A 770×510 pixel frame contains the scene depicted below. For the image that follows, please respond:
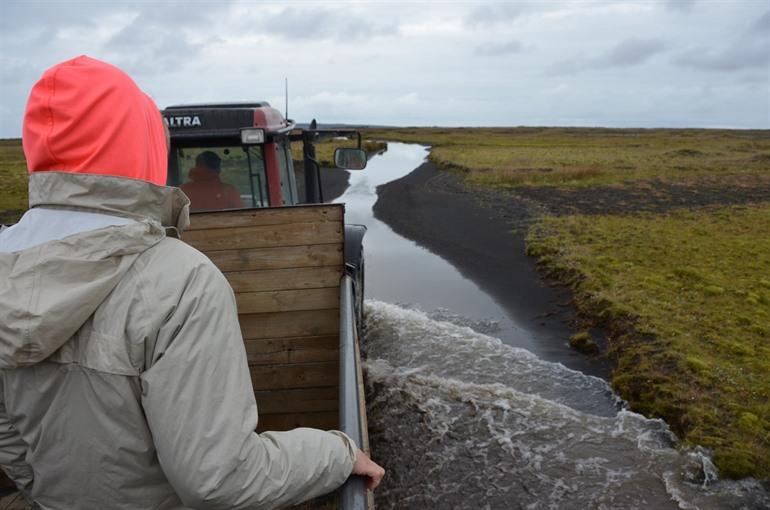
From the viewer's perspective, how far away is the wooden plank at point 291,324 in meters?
4.31

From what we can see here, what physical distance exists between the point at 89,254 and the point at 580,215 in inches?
785

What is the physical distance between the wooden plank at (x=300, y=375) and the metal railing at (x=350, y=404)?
3.42 ft

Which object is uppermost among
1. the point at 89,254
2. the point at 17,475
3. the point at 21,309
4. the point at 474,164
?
the point at 89,254

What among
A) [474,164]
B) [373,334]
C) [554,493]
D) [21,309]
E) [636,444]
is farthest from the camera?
[474,164]

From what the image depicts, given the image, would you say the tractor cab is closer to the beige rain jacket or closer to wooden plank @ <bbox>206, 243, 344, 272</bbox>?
wooden plank @ <bbox>206, 243, 344, 272</bbox>

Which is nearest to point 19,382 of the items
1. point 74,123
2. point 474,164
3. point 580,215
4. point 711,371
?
point 74,123

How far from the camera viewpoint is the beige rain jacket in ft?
4.18

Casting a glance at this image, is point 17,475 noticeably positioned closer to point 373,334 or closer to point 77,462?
point 77,462

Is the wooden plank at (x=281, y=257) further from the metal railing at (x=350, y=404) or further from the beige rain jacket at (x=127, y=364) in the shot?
the beige rain jacket at (x=127, y=364)

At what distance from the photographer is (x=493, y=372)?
8.25 metres

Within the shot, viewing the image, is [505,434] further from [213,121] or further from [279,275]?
[213,121]

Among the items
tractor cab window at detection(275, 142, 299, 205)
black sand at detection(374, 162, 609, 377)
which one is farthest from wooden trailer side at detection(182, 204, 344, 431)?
black sand at detection(374, 162, 609, 377)

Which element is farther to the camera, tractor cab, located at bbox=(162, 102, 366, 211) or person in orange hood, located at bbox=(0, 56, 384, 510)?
tractor cab, located at bbox=(162, 102, 366, 211)

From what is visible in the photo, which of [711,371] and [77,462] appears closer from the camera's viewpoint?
[77,462]
